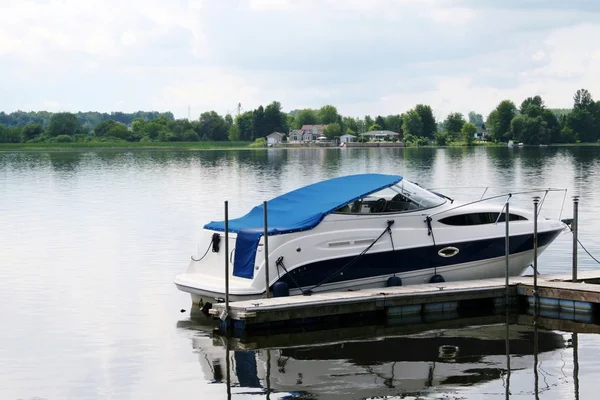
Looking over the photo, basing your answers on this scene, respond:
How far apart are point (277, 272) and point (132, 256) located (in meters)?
12.0

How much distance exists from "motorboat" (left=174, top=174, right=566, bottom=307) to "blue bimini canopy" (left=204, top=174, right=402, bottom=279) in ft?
0.09

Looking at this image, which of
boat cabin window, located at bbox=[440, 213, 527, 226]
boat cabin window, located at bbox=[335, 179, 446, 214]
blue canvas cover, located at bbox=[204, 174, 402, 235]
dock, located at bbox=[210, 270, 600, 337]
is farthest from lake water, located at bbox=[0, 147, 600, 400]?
boat cabin window, located at bbox=[335, 179, 446, 214]

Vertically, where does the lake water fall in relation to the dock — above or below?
below

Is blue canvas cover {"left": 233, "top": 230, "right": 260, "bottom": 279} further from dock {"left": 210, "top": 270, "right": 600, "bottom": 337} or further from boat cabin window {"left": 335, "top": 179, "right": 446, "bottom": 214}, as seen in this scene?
boat cabin window {"left": 335, "top": 179, "right": 446, "bottom": 214}

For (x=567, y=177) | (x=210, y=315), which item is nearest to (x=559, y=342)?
(x=210, y=315)

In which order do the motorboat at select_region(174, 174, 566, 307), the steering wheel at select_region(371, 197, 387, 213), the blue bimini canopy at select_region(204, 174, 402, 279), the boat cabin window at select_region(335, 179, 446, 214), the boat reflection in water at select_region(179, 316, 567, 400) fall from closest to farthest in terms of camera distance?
the boat reflection in water at select_region(179, 316, 567, 400) < the motorboat at select_region(174, 174, 566, 307) < the blue bimini canopy at select_region(204, 174, 402, 279) < the boat cabin window at select_region(335, 179, 446, 214) < the steering wheel at select_region(371, 197, 387, 213)

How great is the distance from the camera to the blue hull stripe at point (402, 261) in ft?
68.2

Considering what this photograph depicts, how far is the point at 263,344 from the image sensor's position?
18.9 meters

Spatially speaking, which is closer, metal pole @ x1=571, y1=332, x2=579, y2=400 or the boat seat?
metal pole @ x1=571, y1=332, x2=579, y2=400

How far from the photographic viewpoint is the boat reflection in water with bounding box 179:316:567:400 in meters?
16.1

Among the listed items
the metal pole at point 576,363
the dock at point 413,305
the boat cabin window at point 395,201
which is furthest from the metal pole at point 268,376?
the metal pole at point 576,363

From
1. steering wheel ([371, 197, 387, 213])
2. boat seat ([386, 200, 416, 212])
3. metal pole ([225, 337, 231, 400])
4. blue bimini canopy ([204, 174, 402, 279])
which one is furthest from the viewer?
boat seat ([386, 200, 416, 212])

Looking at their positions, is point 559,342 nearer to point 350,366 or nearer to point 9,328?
point 350,366

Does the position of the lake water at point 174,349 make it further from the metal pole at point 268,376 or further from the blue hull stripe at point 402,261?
the blue hull stripe at point 402,261
